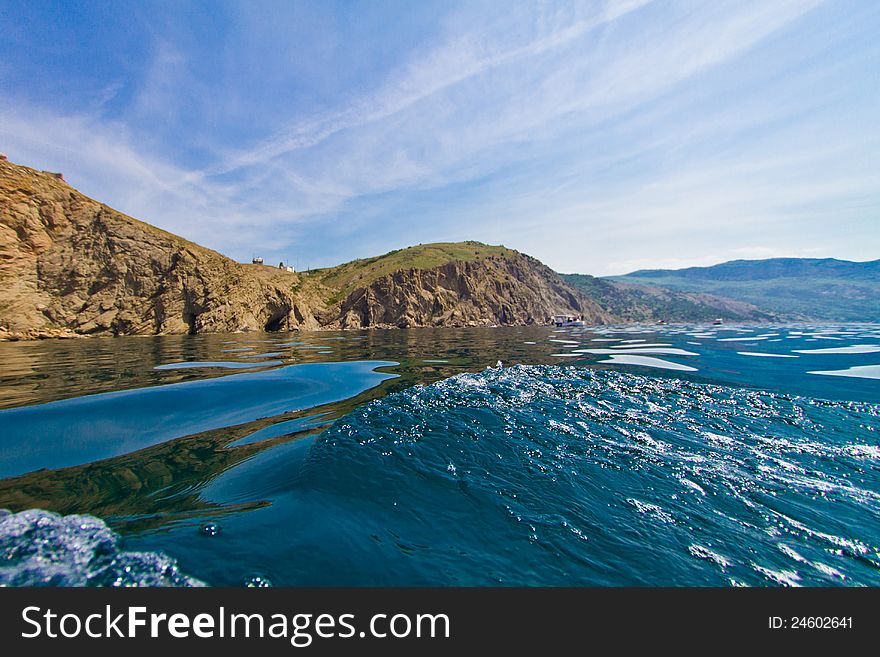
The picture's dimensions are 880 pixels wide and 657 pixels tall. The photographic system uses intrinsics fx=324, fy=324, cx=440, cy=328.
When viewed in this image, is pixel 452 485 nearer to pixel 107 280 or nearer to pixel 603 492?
pixel 603 492

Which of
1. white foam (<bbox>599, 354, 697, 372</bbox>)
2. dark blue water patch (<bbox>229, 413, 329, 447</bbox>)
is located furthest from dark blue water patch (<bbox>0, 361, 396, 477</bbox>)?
white foam (<bbox>599, 354, 697, 372</bbox>)

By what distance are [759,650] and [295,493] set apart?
6178 mm

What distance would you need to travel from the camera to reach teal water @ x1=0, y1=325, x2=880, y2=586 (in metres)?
3.95

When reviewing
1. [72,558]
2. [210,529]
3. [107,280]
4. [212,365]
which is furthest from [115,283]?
[210,529]

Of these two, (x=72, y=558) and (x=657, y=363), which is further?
(x=657, y=363)

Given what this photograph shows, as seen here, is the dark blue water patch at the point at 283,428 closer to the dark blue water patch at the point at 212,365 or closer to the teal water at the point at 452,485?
the teal water at the point at 452,485

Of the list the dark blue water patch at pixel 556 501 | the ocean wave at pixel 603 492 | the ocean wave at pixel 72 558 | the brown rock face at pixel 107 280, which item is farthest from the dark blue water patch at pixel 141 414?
the brown rock face at pixel 107 280

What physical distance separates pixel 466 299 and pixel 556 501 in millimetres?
109852

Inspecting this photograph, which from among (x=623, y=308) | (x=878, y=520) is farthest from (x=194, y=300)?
(x=623, y=308)

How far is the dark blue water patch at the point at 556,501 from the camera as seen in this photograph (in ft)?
12.9

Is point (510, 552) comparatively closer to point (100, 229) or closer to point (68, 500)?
point (68, 500)

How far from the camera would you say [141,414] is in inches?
383

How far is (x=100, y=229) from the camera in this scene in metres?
55.8

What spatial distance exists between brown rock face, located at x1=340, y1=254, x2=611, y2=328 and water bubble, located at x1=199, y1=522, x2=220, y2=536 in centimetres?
8523
